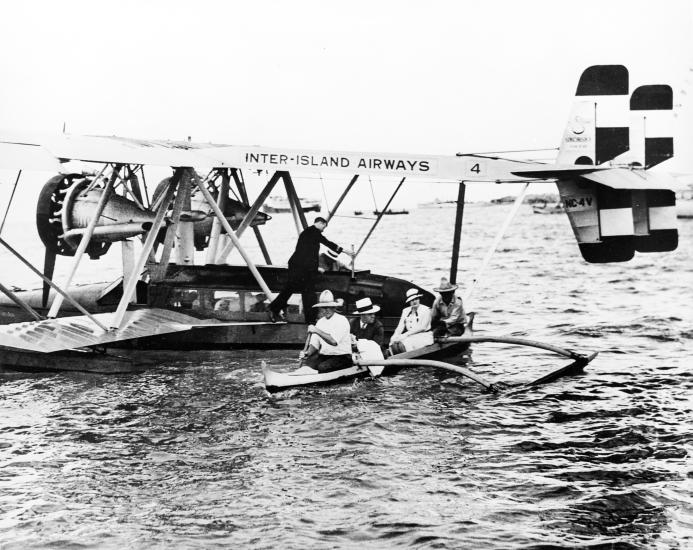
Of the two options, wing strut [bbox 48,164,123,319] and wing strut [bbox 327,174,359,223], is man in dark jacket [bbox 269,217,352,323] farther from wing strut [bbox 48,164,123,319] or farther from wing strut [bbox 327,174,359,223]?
wing strut [bbox 48,164,123,319]

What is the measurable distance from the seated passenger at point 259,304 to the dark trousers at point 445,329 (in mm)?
3248

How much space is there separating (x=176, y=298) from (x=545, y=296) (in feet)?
56.2

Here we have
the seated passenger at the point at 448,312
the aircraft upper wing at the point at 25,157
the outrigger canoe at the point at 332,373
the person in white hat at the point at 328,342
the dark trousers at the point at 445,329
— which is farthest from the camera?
the seated passenger at the point at 448,312

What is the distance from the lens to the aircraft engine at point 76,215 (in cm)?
1556

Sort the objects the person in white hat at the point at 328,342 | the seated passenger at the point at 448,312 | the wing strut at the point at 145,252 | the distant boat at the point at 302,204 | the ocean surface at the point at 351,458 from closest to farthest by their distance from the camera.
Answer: the ocean surface at the point at 351,458, the person in white hat at the point at 328,342, the wing strut at the point at 145,252, the seated passenger at the point at 448,312, the distant boat at the point at 302,204

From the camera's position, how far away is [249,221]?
16562 mm

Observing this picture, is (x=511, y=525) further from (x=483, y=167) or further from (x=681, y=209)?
(x=681, y=209)

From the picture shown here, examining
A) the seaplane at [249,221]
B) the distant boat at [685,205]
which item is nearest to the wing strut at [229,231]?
the seaplane at [249,221]

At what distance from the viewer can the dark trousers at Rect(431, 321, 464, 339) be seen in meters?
14.6

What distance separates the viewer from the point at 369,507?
827cm

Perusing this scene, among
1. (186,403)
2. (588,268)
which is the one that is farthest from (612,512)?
(588,268)

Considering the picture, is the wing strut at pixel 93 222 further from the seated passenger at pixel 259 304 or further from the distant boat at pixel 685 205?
the distant boat at pixel 685 205

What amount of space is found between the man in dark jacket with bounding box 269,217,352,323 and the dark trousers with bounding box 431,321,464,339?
7.42 feet

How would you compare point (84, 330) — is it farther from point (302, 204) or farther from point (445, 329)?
point (302, 204)
